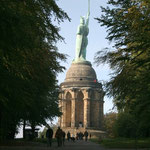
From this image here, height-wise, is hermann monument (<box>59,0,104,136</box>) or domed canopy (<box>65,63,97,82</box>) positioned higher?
domed canopy (<box>65,63,97,82</box>)

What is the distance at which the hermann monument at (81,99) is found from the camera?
59.7 metres

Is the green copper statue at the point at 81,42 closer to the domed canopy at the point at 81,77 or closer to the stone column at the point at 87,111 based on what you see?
the domed canopy at the point at 81,77

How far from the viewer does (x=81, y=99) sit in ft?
207

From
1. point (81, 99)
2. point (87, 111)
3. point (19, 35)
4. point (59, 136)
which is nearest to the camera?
point (19, 35)

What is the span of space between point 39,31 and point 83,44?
2206 inches

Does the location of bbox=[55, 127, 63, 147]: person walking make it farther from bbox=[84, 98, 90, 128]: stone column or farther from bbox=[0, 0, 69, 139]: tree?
bbox=[84, 98, 90, 128]: stone column

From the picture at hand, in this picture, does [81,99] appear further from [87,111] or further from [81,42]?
[81,42]

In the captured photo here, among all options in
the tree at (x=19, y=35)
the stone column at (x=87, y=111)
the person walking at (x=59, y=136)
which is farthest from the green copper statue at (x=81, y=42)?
the tree at (x=19, y=35)

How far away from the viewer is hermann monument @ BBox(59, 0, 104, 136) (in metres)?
59.7

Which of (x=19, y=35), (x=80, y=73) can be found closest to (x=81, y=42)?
(x=80, y=73)

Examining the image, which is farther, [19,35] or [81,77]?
[81,77]

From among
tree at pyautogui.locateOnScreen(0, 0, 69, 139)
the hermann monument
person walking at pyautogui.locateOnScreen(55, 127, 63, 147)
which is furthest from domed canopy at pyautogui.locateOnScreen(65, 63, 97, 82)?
tree at pyautogui.locateOnScreen(0, 0, 69, 139)

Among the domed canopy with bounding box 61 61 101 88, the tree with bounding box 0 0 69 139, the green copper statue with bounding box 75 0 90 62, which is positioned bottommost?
the tree with bounding box 0 0 69 139

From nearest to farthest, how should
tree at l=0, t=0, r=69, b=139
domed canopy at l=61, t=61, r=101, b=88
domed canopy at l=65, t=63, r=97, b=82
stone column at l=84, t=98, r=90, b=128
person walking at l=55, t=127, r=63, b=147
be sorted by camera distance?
tree at l=0, t=0, r=69, b=139 → person walking at l=55, t=127, r=63, b=147 → stone column at l=84, t=98, r=90, b=128 → domed canopy at l=61, t=61, r=101, b=88 → domed canopy at l=65, t=63, r=97, b=82
